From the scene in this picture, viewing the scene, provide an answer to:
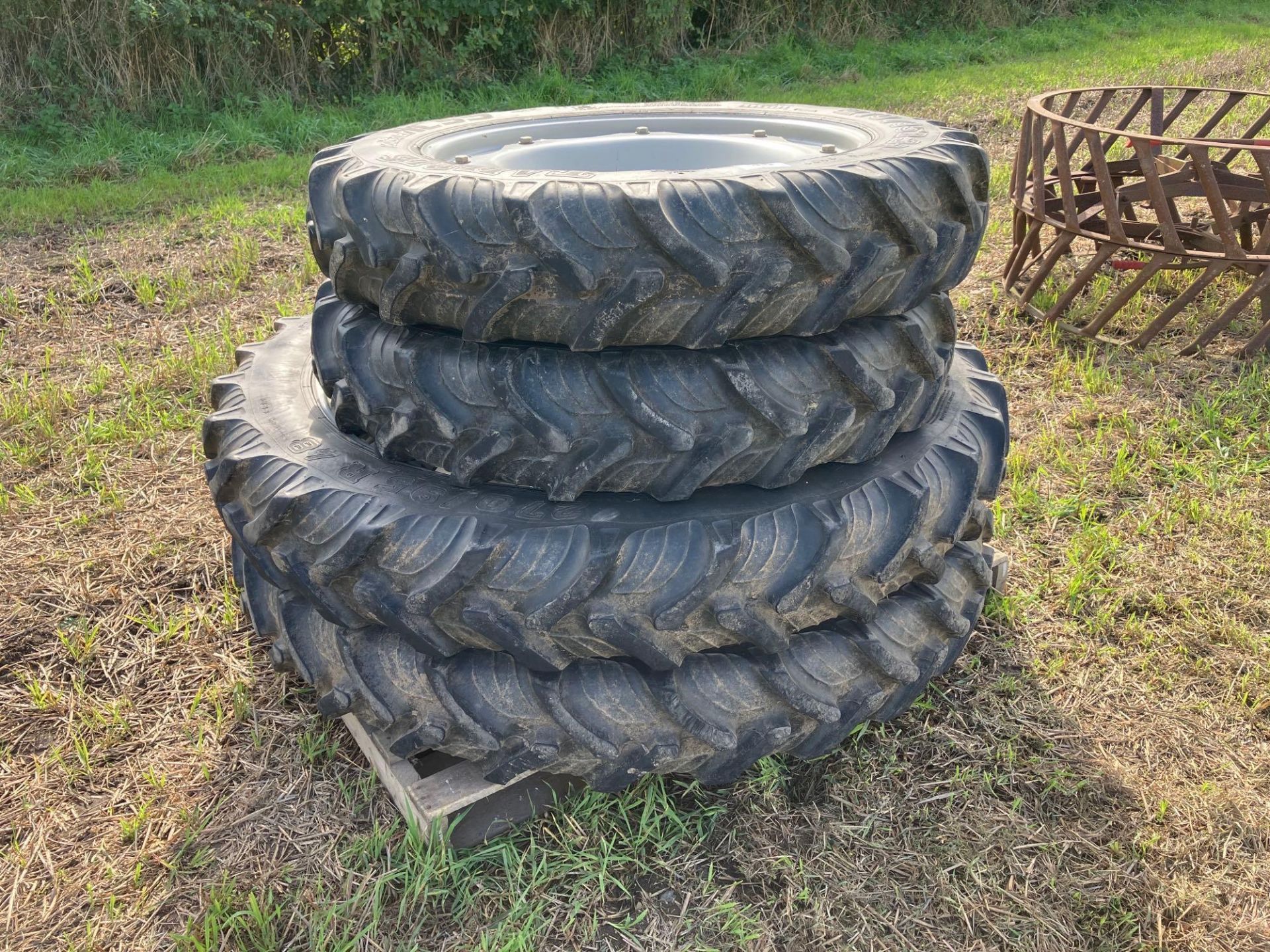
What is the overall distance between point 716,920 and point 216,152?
20.6 ft

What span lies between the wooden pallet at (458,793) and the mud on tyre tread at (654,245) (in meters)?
0.77

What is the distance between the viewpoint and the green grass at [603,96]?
17.8 feet

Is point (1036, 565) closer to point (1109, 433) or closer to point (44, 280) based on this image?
point (1109, 433)

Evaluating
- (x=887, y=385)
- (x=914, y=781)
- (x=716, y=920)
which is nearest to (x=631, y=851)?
(x=716, y=920)

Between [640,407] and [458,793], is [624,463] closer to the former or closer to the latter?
[640,407]

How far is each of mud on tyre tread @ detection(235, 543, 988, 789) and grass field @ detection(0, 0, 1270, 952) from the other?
170 mm

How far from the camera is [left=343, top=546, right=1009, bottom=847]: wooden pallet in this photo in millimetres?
1527

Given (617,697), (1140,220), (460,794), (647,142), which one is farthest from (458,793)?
(1140,220)

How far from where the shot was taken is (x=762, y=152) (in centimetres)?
202

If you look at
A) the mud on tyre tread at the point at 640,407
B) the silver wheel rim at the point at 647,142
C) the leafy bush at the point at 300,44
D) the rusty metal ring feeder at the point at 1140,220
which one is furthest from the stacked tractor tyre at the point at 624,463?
the leafy bush at the point at 300,44

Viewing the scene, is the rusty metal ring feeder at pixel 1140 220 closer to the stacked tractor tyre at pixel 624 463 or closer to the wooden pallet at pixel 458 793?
the stacked tractor tyre at pixel 624 463

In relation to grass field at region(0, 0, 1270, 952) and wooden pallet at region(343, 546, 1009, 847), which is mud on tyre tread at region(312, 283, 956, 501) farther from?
grass field at region(0, 0, 1270, 952)

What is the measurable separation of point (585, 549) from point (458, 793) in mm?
507

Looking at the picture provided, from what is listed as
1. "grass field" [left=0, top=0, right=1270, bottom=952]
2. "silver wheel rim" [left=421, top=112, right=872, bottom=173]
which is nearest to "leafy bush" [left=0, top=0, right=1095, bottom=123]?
"grass field" [left=0, top=0, right=1270, bottom=952]
